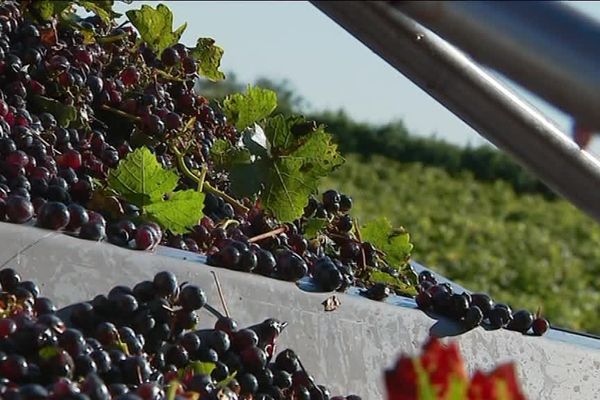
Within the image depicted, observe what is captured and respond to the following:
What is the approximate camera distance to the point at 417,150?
1243 cm

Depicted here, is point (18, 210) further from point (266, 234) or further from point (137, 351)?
point (266, 234)

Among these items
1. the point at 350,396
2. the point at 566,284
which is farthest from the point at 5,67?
the point at 566,284

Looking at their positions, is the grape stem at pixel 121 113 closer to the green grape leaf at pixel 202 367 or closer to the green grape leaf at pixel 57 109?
the green grape leaf at pixel 57 109

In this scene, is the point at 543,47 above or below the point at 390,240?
above

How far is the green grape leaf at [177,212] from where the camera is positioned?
42.8 inches

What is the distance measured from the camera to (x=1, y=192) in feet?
3.21

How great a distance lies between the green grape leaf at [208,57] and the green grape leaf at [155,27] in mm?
34

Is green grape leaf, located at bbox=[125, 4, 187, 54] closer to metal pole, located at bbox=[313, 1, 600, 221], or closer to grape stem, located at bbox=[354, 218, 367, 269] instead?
grape stem, located at bbox=[354, 218, 367, 269]

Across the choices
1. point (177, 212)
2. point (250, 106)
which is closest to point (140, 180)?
point (177, 212)

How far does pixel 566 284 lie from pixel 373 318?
23.4 ft

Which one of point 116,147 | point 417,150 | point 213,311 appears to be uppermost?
point 213,311

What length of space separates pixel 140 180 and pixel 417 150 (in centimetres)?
1143

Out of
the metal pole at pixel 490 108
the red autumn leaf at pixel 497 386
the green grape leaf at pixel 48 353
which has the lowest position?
the green grape leaf at pixel 48 353

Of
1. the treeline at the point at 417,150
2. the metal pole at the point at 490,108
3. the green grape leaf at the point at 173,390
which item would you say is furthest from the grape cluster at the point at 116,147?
the treeline at the point at 417,150
